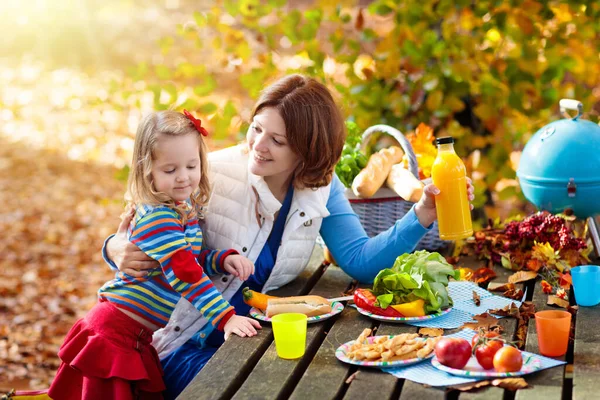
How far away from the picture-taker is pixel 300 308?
2404mm

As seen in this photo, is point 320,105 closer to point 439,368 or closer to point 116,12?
point 439,368

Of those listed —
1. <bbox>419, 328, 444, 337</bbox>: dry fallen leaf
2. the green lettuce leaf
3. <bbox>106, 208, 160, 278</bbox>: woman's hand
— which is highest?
<bbox>106, 208, 160, 278</bbox>: woman's hand

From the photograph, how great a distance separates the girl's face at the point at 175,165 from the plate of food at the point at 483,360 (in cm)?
92

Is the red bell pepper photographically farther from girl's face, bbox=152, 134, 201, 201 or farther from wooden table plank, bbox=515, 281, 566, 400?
girl's face, bbox=152, 134, 201, 201

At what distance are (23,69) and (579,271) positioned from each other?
439 inches

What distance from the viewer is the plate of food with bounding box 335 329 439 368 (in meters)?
2.03

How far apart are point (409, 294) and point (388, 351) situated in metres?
0.40

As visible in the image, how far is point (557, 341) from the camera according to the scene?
2.06 meters

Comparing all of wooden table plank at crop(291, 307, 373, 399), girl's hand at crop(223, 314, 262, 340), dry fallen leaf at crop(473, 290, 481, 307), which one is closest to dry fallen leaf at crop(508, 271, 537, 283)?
dry fallen leaf at crop(473, 290, 481, 307)

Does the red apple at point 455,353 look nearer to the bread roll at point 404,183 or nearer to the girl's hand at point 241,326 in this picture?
the girl's hand at point 241,326

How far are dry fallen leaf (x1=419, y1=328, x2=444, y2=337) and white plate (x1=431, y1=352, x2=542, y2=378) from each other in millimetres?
217

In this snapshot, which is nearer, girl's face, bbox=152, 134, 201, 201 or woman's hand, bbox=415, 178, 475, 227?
girl's face, bbox=152, 134, 201, 201

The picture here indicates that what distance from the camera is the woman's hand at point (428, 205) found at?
2.64 meters

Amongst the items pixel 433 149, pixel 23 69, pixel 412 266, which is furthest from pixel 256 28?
pixel 23 69
